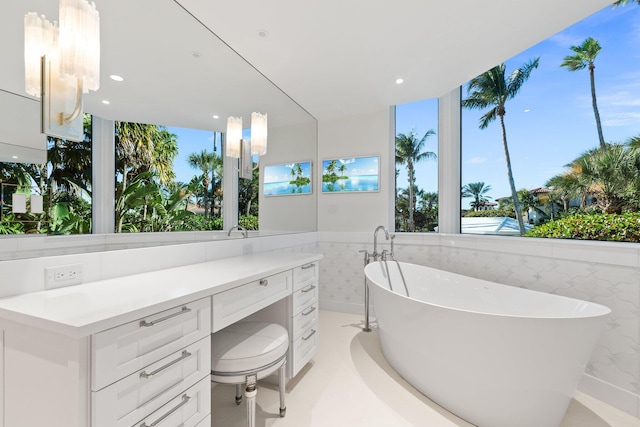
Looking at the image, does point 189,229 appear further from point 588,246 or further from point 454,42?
point 588,246

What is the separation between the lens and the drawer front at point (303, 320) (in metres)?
1.75

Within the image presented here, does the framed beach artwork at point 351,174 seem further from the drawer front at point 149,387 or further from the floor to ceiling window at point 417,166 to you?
the drawer front at point 149,387

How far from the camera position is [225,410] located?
1.64 meters

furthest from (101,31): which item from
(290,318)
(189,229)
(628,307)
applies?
(628,307)

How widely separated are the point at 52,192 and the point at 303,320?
150 centimetres

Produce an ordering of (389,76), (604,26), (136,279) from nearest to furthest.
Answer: (136,279), (604,26), (389,76)

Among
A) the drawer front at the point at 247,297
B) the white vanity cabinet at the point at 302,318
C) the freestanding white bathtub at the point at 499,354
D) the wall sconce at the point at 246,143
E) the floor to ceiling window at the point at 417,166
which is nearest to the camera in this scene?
the drawer front at the point at 247,297

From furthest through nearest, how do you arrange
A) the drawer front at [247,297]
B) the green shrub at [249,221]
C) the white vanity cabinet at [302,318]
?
the green shrub at [249,221] → the white vanity cabinet at [302,318] → the drawer front at [247,297]

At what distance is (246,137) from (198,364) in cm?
180

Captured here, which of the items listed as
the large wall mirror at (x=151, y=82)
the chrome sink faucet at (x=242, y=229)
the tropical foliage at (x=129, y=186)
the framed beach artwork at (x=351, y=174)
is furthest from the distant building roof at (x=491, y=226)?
the tropical foliage at (x=129, y=186)

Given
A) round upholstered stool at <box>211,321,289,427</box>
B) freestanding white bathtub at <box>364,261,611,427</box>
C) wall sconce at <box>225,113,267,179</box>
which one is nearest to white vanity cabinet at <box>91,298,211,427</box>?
round upholstered stool at <box>211,321,289,427</box>

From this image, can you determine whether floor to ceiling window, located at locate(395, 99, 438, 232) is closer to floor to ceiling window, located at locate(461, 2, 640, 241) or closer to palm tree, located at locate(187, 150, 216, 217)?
floor to ceiling window, located at locate(461, 2, 640, 241)

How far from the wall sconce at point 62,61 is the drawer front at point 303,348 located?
1656mm

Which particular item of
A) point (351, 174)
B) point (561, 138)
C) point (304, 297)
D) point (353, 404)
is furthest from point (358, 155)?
point (353, 404)
